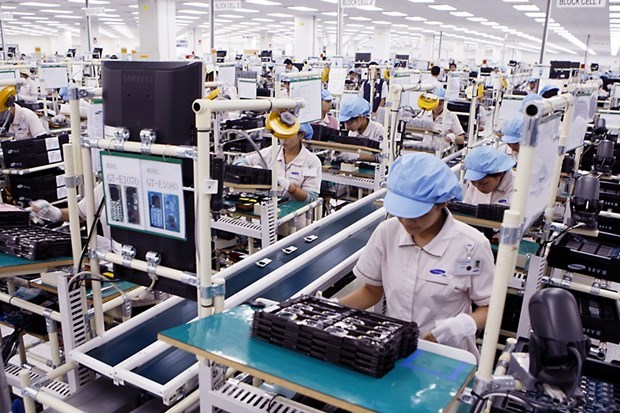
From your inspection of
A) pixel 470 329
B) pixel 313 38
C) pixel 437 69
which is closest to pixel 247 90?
A: pixel 437 69

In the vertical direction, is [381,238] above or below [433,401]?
above

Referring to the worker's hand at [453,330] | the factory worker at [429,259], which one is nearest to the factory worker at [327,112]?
the factory worker at [429,259]

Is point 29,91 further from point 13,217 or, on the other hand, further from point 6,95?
point 13,217

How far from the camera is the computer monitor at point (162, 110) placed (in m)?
1.78

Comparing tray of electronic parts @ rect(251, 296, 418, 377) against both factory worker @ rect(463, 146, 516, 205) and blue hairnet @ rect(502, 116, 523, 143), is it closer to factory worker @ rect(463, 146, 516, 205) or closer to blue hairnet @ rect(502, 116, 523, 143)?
factory worker @ rect(463, 146, 516, 205)

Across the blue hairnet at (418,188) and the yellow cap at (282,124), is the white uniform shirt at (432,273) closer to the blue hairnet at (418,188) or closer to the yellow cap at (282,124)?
the blue hairnet at (418,188)

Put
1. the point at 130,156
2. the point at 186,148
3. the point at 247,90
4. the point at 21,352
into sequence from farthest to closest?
the point at 247,90 < the point at 21,352 < the point at 130,156 < the point at 186,148

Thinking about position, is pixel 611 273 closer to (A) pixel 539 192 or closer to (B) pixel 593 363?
(B) pixel 593 363

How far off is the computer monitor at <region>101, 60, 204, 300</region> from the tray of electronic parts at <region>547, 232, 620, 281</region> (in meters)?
1.59

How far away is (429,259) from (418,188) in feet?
1.07

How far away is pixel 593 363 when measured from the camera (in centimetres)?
155

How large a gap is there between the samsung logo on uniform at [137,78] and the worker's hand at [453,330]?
1242 mm

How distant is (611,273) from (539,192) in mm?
1171

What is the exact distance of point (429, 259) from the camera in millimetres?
1942
